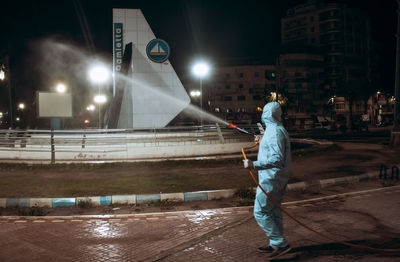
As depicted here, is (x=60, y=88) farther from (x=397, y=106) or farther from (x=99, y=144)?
(x=397, y=106)

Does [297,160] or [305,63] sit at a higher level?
[305,63]

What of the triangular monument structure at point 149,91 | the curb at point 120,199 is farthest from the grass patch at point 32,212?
the triangular monument structure at point 149,91

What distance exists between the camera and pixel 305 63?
243 ft

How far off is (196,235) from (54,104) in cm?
1181

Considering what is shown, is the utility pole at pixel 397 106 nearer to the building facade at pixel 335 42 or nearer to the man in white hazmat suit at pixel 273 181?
the man in white hazmat suit at pixel 273 181

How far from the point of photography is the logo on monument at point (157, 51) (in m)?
22.7

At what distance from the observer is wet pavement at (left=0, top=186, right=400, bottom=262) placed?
4.39m

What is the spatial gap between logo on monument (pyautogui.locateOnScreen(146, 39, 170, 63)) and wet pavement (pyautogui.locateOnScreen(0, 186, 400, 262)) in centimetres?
1753

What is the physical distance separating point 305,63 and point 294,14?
20850 mm

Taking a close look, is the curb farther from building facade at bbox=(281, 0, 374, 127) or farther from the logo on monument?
building facade at bbox=(281, 0, 374, 127)

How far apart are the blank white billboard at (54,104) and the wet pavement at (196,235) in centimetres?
925

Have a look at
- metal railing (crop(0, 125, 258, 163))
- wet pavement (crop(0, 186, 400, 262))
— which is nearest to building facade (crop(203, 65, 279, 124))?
metal railing (crop(0, 125, 258, 163))

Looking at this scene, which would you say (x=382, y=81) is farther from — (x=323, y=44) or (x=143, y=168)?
(x=323, y=44)

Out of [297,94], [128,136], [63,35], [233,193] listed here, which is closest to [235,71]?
[297,94]
